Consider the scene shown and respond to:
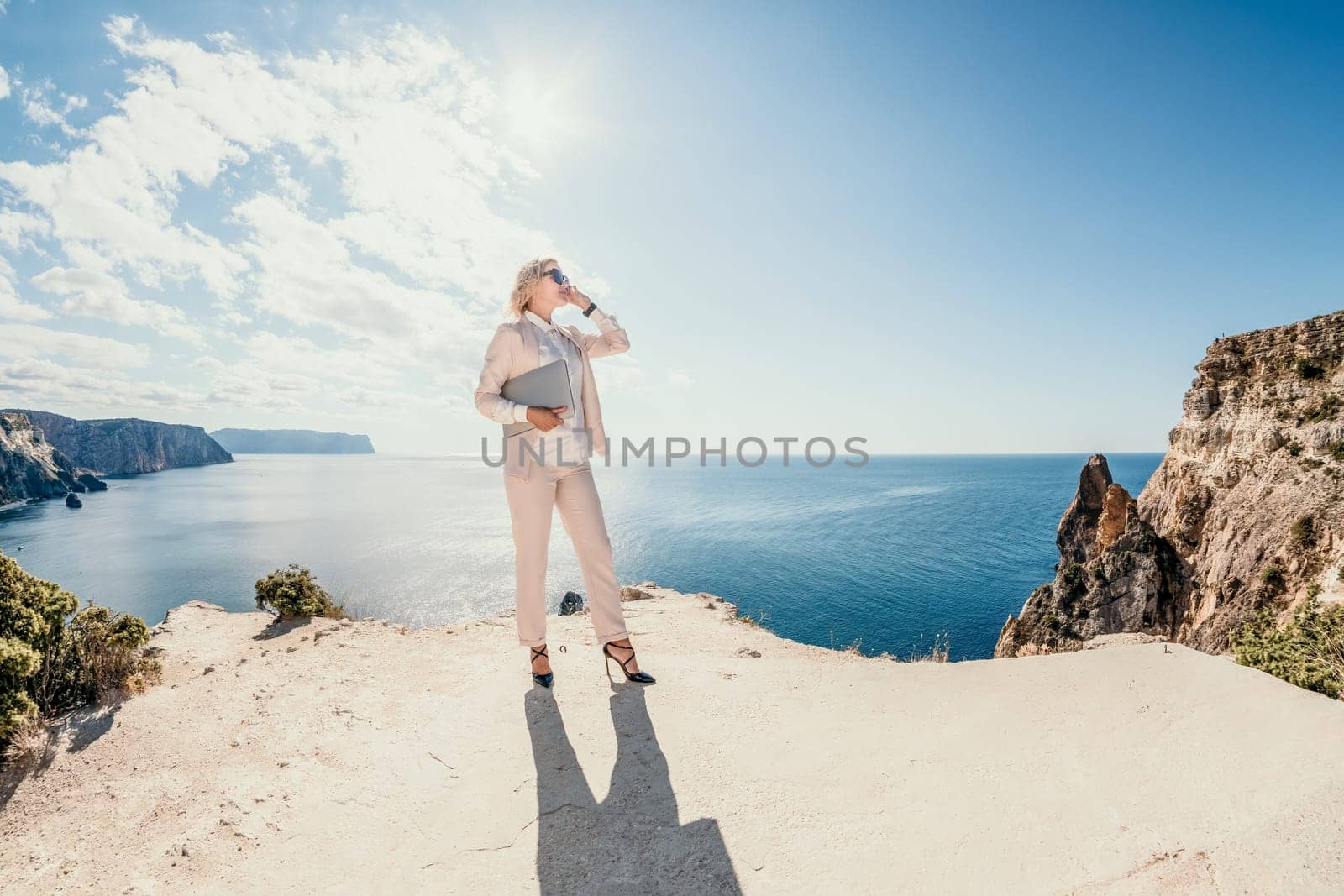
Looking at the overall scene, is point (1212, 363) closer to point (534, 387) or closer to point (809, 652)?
point (809, 652)

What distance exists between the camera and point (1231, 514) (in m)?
17.5

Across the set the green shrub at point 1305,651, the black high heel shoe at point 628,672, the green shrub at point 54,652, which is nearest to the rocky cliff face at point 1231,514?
the green shrub at point 1305,651

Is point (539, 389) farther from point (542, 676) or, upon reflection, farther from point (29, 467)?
point (29, 467)

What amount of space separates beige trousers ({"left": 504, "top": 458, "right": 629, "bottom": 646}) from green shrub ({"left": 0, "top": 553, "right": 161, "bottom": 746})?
123 inches

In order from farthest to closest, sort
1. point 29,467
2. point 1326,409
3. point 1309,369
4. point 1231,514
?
point 29,467 < point 1231,514 < point 1309,369 < point 1326,409

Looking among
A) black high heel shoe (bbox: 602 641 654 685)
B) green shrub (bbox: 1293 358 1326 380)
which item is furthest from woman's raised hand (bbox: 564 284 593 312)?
green shrub (bbox: 1293 358 1326 380)

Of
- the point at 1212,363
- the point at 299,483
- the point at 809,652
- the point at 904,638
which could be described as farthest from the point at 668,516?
the point at 299,483

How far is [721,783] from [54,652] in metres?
5.29

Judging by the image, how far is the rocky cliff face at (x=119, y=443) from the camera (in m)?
126

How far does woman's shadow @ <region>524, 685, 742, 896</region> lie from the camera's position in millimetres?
2105

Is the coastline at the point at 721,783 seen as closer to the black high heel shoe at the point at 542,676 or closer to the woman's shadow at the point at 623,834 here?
the woman's shadow at the point at 623,834

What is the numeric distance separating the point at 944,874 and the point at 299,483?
5482 inches

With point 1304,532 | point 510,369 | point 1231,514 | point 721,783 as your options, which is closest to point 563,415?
point 510,369

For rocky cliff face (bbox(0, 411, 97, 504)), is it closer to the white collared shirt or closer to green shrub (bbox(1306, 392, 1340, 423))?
the white collared shirt
